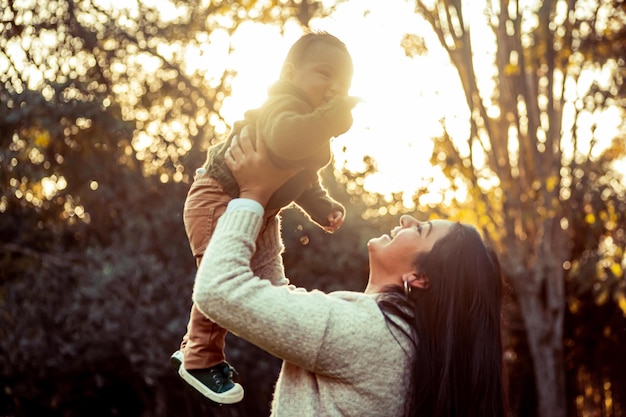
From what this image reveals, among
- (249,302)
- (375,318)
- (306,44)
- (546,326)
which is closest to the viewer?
(249,302)

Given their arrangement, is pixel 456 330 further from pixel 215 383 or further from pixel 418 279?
pixel 215 383

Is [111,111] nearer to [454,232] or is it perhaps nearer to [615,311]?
[615,311]

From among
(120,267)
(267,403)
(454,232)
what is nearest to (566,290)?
(267,403)

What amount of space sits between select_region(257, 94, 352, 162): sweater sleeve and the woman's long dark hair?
448 millimetres

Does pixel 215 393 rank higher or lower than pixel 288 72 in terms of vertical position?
lower

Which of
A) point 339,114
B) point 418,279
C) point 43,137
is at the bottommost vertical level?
point 418,279

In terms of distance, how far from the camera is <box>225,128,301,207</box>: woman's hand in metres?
1.99

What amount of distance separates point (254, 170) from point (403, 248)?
0.49m

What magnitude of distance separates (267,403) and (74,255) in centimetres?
272

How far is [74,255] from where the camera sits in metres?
9.73

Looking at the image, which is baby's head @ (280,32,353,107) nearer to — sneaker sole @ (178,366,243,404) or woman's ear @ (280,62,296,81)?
woman's ear @ (280,62,296,81)

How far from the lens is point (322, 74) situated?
226 cm

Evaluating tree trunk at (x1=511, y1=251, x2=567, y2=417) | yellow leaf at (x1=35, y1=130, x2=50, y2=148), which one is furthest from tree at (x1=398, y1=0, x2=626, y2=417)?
yellow leaf at (x1=35, y1=130, x2=50, y2=148)

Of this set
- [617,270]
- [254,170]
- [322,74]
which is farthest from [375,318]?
[617,270]
